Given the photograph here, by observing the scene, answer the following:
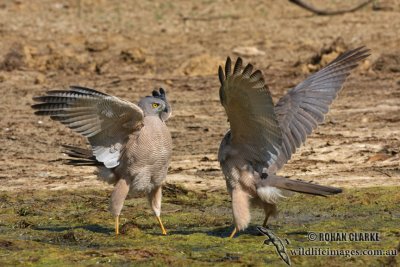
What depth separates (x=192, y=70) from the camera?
596 inches

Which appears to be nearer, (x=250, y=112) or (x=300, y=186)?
(x=250, y=112)

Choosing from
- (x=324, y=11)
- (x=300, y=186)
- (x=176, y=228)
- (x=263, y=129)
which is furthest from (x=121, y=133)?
(x=324, y=11)

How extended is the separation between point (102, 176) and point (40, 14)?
10209 mm

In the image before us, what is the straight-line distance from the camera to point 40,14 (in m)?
18.5

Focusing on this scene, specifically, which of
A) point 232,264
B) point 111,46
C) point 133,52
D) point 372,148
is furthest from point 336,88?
point 111,46

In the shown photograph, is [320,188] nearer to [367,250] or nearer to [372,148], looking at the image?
[367,250]

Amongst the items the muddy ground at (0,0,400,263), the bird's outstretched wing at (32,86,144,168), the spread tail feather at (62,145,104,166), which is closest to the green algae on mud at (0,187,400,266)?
the muddy ground at (0,0,400,263)

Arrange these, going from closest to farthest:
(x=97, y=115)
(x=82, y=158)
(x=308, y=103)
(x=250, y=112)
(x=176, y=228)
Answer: (x=250, y=112) → (x=97, y=115) → (x=176, y=228) → (x=82, y=158) → (x=308, y=103)

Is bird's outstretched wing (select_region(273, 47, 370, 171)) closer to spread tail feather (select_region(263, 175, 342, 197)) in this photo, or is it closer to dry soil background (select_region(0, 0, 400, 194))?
spread tail feather (select_region(263, 175, 342, 197))

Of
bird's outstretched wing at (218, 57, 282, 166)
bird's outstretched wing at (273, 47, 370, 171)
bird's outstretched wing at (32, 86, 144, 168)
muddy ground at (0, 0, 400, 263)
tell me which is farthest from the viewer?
muddy ground at (0, 0, 400, 263)

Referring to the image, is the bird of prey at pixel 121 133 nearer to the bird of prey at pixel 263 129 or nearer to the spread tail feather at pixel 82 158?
the spread tail feather at pixel 82 158

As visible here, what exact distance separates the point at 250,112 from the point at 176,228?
59.8 inches

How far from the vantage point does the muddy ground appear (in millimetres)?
10883

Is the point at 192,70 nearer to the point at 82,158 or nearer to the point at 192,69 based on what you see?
the point at 192,69
